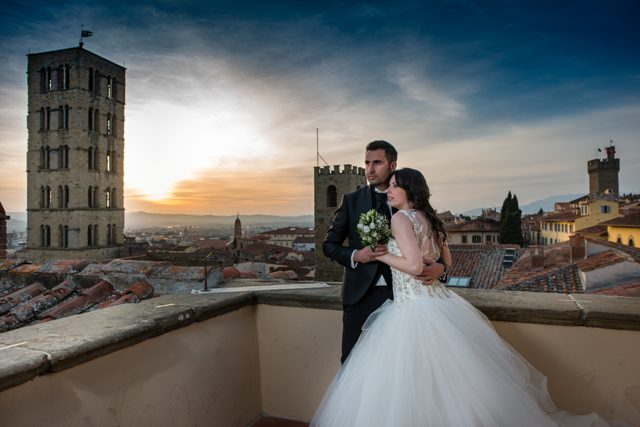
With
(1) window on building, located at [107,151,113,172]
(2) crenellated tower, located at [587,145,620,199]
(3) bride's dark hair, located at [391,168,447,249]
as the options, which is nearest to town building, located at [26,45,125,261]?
(1) window on building, located at [107,151,113,172]

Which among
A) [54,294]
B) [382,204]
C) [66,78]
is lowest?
[54,294]

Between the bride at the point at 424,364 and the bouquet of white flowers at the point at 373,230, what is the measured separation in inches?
2.5

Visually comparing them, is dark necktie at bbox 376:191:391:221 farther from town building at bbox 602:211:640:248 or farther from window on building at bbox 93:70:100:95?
window on building at bbox 93:70:100:95

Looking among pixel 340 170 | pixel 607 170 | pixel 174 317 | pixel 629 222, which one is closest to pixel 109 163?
pixel 340 170

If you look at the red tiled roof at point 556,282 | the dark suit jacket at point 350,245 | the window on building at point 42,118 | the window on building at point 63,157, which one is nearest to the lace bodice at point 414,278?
the dark suit jacket at point 350,245

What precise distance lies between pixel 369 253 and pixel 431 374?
2.09 ft

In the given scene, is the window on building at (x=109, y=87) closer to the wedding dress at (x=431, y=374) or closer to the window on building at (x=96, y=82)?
the window on building at (x=96, y=82)

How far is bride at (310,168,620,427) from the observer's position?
1731mm

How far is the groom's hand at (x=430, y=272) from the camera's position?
6.85 ft

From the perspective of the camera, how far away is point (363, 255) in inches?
85.3

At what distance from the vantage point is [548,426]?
1.75 meters

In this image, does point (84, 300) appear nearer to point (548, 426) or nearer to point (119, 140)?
point (548, 426)

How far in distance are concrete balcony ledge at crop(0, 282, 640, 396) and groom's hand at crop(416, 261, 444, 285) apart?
0.38 m

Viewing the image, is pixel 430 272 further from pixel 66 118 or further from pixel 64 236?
pixel 66 118
